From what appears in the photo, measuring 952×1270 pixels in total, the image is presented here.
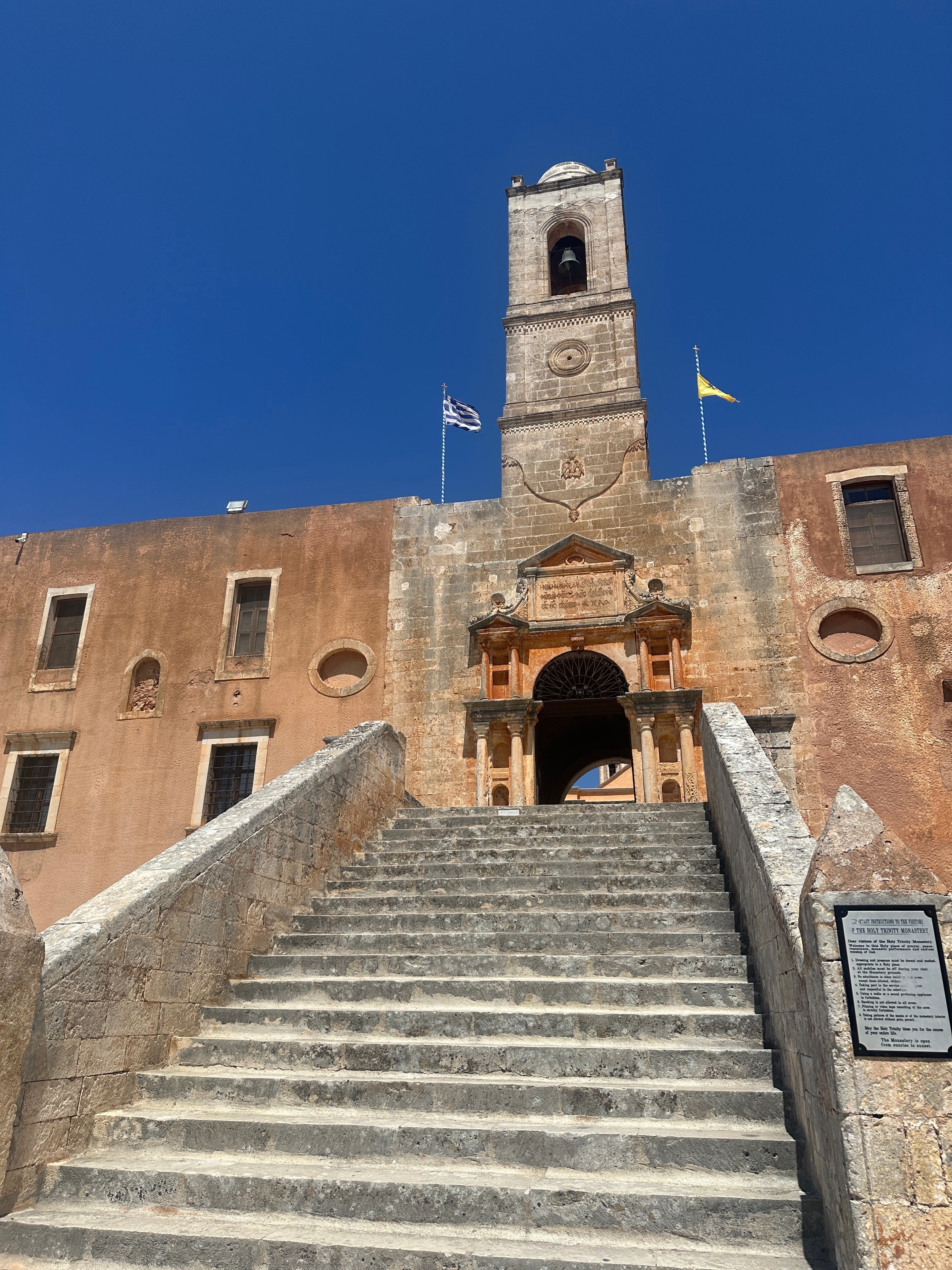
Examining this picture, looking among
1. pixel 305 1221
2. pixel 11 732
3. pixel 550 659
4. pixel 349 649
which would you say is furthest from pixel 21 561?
pixel 305 1221

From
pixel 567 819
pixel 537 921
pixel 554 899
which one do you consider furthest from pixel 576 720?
pixel 537 921

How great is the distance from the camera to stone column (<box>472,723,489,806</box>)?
12609mm

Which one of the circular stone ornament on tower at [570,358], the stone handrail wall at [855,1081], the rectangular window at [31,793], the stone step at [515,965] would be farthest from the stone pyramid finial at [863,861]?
the rectangular window at [31,793]

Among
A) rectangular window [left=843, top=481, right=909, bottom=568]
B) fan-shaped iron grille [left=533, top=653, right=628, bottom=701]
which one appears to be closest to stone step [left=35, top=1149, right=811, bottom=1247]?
fan-shaped iron grille [left=533, top=653, right=628, bottom=701]

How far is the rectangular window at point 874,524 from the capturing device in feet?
41.5

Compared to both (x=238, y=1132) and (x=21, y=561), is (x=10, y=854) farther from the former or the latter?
(x=238, y=1132)

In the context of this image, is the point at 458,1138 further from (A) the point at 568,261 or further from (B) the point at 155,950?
(A) the point at 568,261

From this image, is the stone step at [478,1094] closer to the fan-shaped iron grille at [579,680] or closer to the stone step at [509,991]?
the stone step at [509,991]

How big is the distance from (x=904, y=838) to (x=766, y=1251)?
29.9 ft

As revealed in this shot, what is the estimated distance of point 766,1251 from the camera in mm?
3246

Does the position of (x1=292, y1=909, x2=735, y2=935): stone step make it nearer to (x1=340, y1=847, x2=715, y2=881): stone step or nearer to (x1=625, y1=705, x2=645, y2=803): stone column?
(x1=340, y1=847, x2=715, y2=881): stone step

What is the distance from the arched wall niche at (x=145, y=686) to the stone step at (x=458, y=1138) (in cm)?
1067

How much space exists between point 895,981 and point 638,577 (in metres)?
10.6

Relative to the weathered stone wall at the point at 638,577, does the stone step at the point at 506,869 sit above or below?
below
